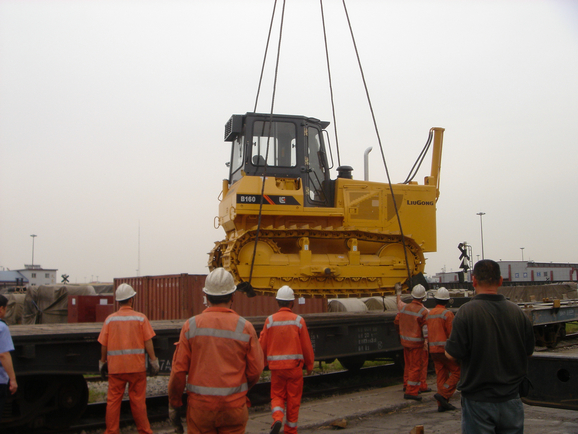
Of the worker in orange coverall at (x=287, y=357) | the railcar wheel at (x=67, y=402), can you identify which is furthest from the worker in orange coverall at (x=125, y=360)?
the railcar wheel at (x=67, y=402)

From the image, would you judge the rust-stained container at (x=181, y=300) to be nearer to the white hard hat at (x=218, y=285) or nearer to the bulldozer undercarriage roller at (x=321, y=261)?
the bulldozer undercarriage roller at (x=321, y=261)

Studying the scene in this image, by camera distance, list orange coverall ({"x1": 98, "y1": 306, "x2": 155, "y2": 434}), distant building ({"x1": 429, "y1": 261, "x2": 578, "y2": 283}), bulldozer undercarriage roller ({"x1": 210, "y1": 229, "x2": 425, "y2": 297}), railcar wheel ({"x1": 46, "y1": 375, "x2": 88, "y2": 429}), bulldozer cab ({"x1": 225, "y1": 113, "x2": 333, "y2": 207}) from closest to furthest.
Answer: orange coverall ({"x1": 98, "y1": 306, "x2": 155, "y2": 434}) < railcar wheel ({"x1": 46, "y1": 375, "x2": 88, "y2": 429}) < bulldozer undercarriage roller ({"x1": 210, "y1": 229, "x2": 425, "y2": 297}) < bulldozer cab ({"x1": 225, "y1": 113, "x2": 333, "y2": 207}) < distant building ({"x1": 429, "y1": 261, "x2": 578, "y2": 283})

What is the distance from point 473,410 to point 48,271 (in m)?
90.4

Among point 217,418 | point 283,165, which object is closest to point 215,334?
point 217,418

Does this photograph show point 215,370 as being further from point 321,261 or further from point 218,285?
point 321,261

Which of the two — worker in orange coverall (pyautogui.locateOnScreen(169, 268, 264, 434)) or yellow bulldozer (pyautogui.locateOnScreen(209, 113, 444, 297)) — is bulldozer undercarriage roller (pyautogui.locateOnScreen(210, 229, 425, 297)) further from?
worker in orange coverall (pyautogui.locateOnScreen(169, 268, 264, 434))

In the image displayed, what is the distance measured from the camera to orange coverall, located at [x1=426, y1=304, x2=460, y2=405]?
302 inches

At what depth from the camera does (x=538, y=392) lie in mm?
4824

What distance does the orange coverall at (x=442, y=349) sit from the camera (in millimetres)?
7672

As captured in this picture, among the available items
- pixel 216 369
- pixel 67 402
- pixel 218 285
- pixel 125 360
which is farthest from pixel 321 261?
pixel 216 369

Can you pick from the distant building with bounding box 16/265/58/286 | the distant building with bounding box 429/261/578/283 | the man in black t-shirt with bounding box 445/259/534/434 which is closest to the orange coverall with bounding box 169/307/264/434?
the man in black t-shirt with bounding box 445/259/534/434

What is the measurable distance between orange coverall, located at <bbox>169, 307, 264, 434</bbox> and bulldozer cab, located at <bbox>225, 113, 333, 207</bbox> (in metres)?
5.72

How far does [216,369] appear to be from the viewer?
12.0ft

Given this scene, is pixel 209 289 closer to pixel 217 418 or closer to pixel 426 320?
pixel 217 418
